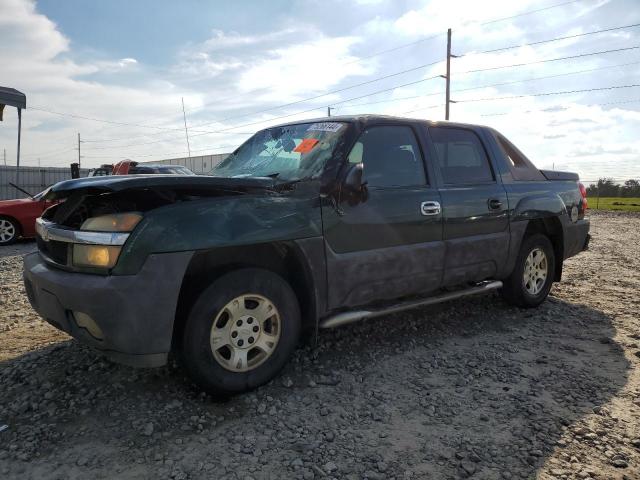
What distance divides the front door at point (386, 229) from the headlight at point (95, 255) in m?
1.34

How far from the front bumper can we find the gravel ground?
1.52 ft

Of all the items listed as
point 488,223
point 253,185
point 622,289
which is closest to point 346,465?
point 253,185

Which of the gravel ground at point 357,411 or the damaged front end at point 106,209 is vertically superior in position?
the damaged front end at point 106,209

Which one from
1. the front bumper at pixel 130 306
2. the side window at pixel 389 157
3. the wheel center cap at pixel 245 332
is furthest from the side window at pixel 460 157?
the front bumper at pixel 130 306

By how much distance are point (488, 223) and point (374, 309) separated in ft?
5.25

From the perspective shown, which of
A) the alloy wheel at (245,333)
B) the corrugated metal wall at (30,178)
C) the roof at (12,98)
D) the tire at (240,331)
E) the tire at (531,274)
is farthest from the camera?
the corrugated metal wall at (30,178)

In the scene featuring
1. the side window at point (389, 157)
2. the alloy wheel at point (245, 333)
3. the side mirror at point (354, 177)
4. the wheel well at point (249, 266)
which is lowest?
the alloy wheel at point (245, 333)

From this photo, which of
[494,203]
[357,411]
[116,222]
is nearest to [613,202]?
[494,203]

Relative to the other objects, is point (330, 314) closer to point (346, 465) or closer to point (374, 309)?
point (374, 309)

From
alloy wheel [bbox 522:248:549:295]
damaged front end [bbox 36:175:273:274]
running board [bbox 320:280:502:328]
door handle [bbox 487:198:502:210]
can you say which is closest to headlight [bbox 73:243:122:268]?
damaged front end [bbox 36:175:273:274]

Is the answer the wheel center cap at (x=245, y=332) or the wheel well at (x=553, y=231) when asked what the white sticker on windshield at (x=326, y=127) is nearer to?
the wheel center cap at (x=245, y=332)

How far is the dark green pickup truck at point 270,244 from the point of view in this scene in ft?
8.91

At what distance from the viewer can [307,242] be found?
3.25 m

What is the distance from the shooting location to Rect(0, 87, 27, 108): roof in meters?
13.9
